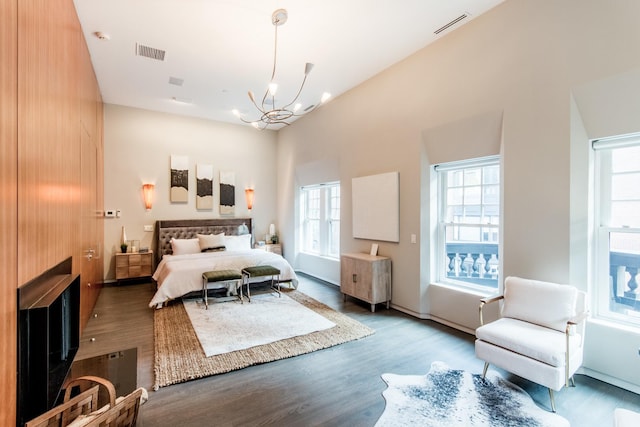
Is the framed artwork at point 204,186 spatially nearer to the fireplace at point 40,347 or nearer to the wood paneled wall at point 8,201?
the fireplace at point 40,347

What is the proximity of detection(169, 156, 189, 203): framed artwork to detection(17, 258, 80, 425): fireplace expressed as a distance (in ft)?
16.7

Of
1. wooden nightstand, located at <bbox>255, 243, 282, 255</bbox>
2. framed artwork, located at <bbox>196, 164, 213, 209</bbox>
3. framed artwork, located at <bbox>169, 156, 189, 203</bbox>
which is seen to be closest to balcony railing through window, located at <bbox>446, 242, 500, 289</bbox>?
wooden nightstand, located at <bbox>255, 243, 282, 255</bbox>

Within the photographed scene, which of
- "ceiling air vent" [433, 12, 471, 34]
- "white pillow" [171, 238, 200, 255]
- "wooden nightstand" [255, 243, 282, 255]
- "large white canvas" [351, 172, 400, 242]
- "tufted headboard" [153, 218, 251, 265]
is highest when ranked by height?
"ceiling air vent" [433, 12, 471, 34]

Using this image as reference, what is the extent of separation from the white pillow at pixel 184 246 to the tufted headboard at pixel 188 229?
325 mm

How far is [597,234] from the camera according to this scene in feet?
9.23

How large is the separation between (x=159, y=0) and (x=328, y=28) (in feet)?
6.00

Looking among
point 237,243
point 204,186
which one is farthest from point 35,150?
point 204,186

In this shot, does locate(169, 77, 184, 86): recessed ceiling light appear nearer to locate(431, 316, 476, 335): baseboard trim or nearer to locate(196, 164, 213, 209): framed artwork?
locate(196, 164, 213, 209): framed artwork

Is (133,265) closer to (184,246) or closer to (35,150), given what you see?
(184,246)

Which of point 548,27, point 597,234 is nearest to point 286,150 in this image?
point 548,27

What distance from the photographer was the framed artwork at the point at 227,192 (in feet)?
23.9

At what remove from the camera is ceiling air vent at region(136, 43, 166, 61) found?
13.2 ft

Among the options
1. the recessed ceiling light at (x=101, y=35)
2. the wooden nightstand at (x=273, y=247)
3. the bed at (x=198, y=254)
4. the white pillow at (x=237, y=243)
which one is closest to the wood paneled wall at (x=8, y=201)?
the recessed ceiling light at (x=101, y=35)

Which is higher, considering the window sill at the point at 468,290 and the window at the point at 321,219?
the window at the point at 321,219
